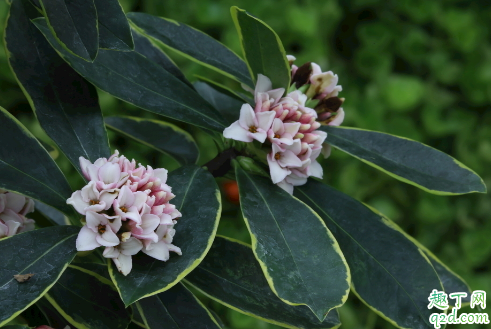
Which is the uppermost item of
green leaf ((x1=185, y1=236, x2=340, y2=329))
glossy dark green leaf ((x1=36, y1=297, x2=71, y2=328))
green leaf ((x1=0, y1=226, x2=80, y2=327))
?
green leaf ((x1=0, y1=226, x2=80, y2=327))

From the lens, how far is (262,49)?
57 centimetres

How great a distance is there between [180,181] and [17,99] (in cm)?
116

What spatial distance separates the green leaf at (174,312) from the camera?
51 cm

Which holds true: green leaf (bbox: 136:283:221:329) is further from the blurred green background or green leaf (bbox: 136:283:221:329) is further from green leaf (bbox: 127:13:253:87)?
the blurred green background

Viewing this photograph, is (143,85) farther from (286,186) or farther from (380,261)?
(380,261)

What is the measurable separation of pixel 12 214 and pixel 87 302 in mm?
123


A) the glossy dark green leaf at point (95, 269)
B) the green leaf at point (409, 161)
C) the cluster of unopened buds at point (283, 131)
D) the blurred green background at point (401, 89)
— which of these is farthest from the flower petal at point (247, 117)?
the blurred green background at point (401, 89)

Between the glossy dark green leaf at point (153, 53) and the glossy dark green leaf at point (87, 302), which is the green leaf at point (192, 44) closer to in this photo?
the glossy dark green leaf at point (153, 53)

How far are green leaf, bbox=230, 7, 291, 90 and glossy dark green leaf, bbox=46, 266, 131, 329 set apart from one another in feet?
0.94

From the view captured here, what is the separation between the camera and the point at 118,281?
448 millimetres

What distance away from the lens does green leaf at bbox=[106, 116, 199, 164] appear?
77 cm

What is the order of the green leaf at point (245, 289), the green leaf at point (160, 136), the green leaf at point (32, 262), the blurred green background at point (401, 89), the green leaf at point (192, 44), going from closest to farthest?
the green leaf at point (32, 262) < the green leaf at point (245, 289) < the green leaf at point (192, 44) < the green leaf at point (160, 136) < the blurred green background at point (401, 89)

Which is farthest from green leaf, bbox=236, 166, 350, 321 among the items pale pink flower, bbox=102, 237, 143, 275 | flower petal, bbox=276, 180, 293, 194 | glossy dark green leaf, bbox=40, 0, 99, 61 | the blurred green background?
the blurred green background

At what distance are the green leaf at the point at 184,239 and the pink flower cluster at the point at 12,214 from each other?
14cm
